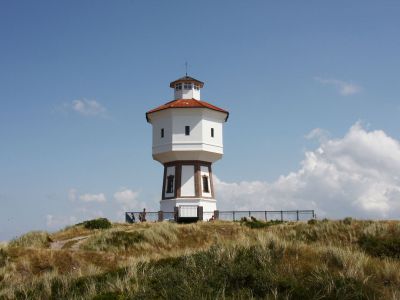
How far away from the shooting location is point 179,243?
27.5 metres

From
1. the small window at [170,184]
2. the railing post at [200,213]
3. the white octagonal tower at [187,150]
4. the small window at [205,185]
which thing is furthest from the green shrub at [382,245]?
the small window at [170,184]

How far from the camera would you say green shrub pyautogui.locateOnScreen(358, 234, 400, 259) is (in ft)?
53.0

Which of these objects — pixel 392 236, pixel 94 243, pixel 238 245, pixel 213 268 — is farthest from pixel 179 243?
pixel 213 268

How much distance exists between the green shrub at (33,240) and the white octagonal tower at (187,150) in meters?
14.4

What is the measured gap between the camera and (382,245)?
16.9 meters

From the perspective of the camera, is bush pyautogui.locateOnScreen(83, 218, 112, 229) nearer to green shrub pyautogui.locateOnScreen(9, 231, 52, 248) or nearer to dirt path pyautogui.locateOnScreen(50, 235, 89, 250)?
green shrub pyautogui.locateOnScreen(9, 231, 52, 248)

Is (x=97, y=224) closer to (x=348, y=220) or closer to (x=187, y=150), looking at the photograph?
(x=187, y=150)

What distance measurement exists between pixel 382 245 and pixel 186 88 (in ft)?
107

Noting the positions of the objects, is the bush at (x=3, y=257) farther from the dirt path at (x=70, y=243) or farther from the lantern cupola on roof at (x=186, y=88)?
the lantern cupola on roof at (x=186, y=88)

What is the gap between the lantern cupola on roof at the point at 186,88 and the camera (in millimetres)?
46938

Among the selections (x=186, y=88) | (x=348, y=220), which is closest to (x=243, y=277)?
(x=348, y=220)

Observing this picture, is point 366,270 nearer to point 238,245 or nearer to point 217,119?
point 238,245

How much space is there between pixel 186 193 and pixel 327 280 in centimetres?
3434

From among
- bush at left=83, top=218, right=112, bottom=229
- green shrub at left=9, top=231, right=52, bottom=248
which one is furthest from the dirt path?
bush at left=83, top=218, right=112, bottom=229
